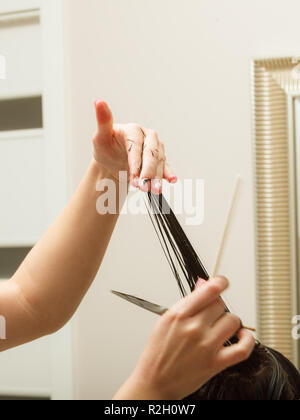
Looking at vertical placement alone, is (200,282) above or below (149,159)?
below

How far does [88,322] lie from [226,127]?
0.40m

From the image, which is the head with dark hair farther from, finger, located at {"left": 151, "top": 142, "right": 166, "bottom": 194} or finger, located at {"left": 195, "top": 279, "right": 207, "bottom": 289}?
finger, located at {"left": 151, "top": 142, "right": 166, "bottom": 194}

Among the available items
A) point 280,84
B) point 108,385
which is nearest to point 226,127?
point 280,84

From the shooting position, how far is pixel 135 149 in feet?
1.42

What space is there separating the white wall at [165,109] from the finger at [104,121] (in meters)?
0.25

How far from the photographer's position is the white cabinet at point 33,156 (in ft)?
2.57

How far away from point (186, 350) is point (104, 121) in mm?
247

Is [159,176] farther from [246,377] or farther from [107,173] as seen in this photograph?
[246,377]

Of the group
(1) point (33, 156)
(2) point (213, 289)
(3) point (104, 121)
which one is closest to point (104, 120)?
(3) point (104, 121)

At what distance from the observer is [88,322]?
76cm

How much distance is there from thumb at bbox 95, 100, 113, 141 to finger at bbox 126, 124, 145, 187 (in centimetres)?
2

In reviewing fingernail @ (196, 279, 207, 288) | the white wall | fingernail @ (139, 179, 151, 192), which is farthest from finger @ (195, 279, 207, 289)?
the white wall

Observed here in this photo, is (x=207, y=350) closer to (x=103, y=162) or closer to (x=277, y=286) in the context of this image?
(x=103, y=162)

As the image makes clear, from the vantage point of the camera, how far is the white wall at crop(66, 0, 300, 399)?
674mm
